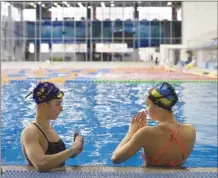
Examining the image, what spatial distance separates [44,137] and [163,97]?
0.74 metres

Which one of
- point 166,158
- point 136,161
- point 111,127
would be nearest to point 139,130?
point 166,158

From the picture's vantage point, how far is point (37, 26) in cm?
3538

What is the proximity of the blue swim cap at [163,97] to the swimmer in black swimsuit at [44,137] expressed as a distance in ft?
1.82

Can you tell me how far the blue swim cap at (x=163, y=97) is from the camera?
267 centimetres

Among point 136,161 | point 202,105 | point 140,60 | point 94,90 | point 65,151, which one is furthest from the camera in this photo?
point 140,60

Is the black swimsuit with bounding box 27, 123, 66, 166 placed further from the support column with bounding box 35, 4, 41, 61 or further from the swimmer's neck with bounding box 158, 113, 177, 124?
the support column with bounding box 35, 4, 41, 61

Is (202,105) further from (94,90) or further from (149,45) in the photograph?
(149,45)

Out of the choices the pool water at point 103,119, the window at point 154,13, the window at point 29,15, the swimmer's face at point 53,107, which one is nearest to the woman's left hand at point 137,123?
the swimmer's face at point 53,107

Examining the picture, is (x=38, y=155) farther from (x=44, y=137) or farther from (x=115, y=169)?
(x=115, y=169)

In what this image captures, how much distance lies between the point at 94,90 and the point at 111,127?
701cm

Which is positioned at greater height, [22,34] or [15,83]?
[22,34]

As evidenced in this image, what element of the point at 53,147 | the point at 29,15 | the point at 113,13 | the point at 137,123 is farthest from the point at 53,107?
the point at 29,15

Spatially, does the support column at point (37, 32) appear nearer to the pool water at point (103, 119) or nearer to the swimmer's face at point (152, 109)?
the pool water at point (103, 119)

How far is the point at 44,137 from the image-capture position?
8.85 feet
